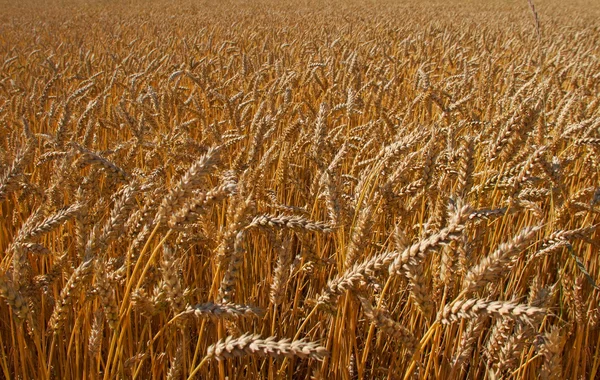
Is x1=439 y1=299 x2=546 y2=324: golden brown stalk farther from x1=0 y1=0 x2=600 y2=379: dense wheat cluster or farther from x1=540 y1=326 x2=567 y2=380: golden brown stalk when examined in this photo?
x1=540 y1=326 x2=567 y2=380: golden brown stalk

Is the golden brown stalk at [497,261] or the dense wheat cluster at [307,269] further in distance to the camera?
the dense wheat cluster at [307,269]

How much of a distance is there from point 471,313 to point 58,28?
11.6 metres

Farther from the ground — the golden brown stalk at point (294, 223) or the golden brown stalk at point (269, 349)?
the golden brown stalk at point (294, 223)

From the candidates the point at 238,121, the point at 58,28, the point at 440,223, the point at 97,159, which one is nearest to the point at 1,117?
the point at 238,121

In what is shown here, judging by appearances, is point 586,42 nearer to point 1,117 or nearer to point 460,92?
point 460,92

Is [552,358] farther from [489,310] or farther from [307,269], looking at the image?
[307,269]

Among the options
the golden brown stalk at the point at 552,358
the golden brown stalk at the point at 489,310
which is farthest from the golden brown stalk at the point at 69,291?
the golden brown stalk at the point at 552,358

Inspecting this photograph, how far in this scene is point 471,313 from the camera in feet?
2.71

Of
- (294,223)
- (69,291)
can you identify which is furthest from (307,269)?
(69,291)

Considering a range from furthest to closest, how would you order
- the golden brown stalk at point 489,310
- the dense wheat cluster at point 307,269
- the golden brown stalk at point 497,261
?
1. the dense wheat cluster at point 307,269
2. the golden brown stalk at point 497,261
3. the golden brown stalk at point 489,310

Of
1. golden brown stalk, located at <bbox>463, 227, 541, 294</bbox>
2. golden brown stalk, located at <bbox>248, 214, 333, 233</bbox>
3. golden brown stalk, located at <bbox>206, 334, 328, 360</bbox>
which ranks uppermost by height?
golden brown stalk, located at <bbox>248, 214, 333, 233</bbox>

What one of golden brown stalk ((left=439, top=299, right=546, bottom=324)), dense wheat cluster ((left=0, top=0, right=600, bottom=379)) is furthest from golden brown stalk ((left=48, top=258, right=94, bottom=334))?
golden brown stalk ((left=439, top=299, right=546, bottom=324))

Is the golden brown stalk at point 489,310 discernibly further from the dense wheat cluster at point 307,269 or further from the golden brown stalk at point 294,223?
the golden brown stalk at point 294,223

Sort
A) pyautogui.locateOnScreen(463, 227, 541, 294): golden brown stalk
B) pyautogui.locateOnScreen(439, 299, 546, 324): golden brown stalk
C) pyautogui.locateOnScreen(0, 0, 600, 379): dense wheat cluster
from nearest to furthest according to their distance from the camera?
pyautogui.locateOnScreen(439, 299, 546, 324): golden brown stalk < pyautogui.locateOnScreen(463, 227, 541, 294): golden brown stalk < pyautogui.locateOnScreen(0, 0, 600, 379): dense wheat cluster
